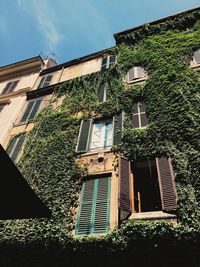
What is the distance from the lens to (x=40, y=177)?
33.2 ft

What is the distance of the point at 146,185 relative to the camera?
947 centimetres

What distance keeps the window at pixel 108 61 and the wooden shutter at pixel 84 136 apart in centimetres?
500

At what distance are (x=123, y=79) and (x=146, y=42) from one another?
10.4 feet

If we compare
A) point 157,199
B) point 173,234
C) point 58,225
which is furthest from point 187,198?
point 58,225

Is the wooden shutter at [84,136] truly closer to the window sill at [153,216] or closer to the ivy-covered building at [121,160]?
the ivy-covered building at [121,160]

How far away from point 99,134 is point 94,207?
11.9 feet

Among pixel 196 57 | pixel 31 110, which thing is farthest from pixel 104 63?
pixel 196 57

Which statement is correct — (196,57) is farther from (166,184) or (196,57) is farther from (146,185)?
(166,184)

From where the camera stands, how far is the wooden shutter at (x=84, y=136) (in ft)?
34.8

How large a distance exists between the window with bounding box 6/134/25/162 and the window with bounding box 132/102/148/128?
5610 mm

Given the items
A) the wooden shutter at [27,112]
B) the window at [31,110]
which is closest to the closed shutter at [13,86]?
the window at [31,110]

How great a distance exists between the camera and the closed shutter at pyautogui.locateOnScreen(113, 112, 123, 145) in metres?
10.2

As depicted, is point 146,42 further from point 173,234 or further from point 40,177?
point 173,234

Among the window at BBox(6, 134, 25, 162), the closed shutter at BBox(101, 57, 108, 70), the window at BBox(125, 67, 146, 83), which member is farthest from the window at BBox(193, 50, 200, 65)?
the window at BBox(6, 134, 25, 162)
